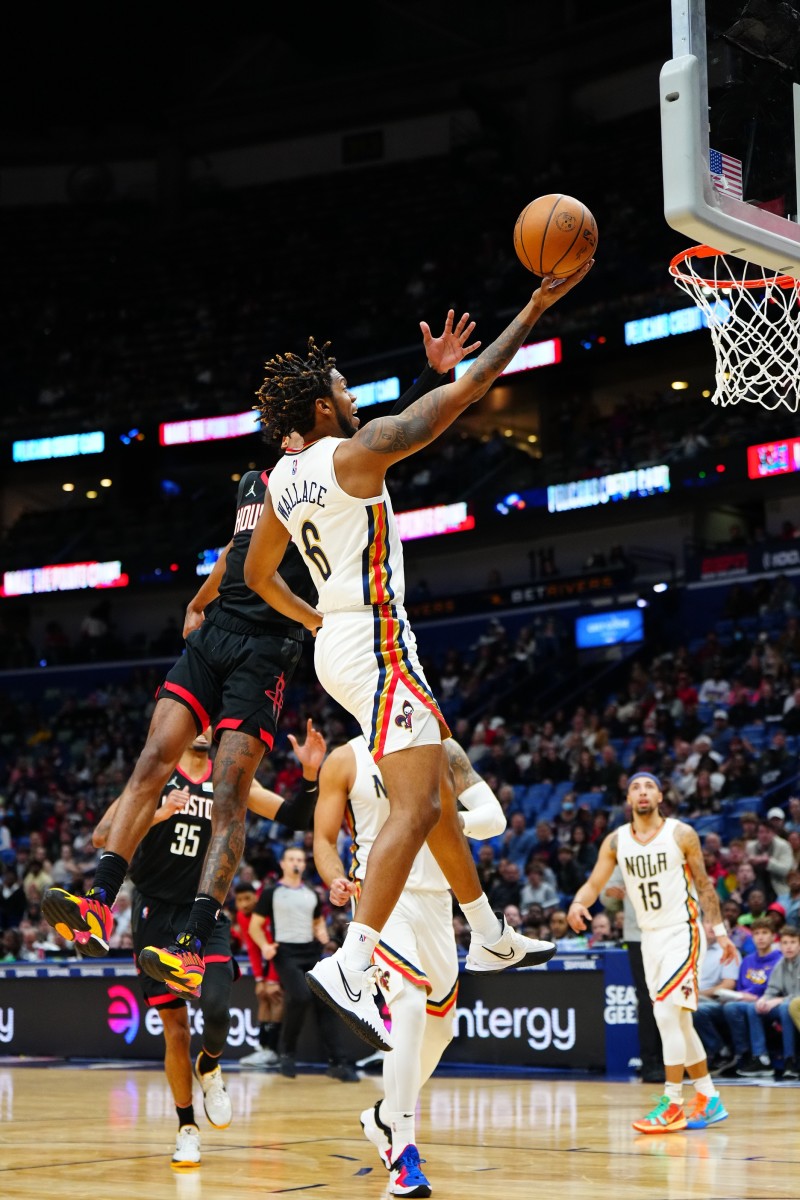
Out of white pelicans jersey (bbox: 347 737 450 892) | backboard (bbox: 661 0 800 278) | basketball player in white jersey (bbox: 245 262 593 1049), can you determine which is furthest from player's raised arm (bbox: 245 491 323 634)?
backboard (bbox: 661 0 800 278)

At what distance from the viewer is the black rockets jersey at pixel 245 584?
712cm

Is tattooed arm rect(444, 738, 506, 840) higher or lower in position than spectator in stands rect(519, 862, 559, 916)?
higher

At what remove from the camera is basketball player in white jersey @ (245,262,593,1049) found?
18.7 ft

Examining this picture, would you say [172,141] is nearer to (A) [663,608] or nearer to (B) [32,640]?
(B) [32,640]

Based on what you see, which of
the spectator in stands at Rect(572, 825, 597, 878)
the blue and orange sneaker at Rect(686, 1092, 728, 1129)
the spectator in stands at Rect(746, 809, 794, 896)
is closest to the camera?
the blue and orange sneaker at Rect(686, 1092, 728, 1129)

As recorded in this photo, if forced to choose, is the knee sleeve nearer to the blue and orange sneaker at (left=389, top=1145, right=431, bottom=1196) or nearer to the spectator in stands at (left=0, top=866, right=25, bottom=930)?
the blue and orange sneaker at (left=389, top=1145, right=431, bottom=1196)

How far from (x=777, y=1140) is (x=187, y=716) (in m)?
4.35

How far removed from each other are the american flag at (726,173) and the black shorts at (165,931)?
464cm

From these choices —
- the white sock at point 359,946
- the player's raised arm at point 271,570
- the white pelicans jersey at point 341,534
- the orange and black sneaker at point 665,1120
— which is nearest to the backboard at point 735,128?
the white pelicans jersey at point 341,534

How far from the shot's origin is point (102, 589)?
34688mm

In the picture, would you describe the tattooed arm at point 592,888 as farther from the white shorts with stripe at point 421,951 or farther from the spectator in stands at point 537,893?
the spectator in stands at point 537,893

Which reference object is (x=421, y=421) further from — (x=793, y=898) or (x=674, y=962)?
(x=793, y=898)

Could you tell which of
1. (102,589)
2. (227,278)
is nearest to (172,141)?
(227,278)

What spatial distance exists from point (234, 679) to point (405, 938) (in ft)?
4.89
